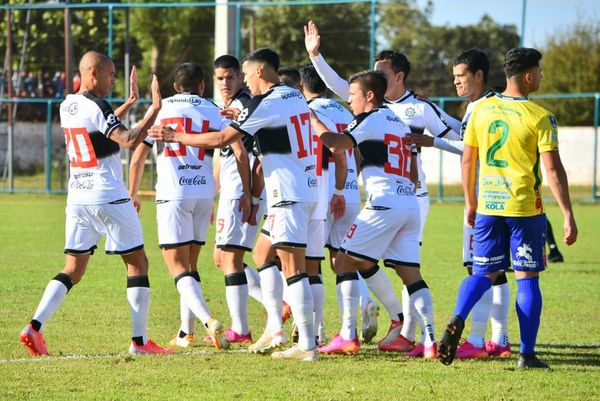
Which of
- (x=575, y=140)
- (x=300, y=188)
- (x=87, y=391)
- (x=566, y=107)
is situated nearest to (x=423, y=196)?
(x=300, y=188)

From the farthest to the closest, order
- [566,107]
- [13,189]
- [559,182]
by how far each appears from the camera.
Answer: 1. [566,107]
2. [13,189]
3. [559,182]

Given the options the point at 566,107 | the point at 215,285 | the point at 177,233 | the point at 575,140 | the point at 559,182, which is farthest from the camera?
the point at 566,107

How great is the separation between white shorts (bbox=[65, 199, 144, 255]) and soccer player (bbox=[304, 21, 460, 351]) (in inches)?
77.2

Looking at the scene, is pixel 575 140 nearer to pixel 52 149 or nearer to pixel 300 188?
pixel 52 149

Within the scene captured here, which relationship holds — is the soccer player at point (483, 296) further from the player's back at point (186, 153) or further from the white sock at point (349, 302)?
the player's back at point (186, 153)

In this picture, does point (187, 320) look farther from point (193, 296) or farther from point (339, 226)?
point (339, 226)

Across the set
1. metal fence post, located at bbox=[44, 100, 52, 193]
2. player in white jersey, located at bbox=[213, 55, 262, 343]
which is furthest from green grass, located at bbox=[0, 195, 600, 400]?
metal fence post, located at bbox=[44, 100, 52, 193]

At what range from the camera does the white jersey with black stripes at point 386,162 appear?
8492mm

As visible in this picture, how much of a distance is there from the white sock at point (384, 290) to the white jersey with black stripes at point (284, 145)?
1.20 m

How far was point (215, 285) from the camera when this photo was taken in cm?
1353

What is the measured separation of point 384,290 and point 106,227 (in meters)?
2.40

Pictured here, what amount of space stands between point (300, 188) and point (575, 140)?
35012 millimetres

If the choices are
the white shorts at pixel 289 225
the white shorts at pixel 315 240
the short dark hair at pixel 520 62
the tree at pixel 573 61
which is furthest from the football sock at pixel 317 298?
the tree at pixel 573 61

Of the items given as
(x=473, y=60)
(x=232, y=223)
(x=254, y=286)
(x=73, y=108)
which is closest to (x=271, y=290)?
(x=232, y=223)
